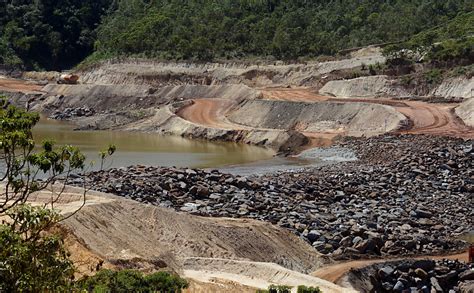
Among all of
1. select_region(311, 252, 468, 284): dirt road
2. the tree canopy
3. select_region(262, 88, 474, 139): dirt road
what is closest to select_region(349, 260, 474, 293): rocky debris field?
select_region(311, 252, 468, 284): dirt road

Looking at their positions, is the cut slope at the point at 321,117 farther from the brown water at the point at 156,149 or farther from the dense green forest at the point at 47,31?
the dense green forest at the point at 47,31

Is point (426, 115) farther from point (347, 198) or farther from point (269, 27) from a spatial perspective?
point (269, 27)

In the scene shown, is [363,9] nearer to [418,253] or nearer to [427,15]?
[427,15]

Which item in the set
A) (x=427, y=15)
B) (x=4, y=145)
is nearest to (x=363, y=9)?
(x=427, y=15)

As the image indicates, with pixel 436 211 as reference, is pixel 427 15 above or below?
above

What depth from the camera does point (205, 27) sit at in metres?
103

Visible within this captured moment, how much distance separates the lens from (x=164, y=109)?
242 feet

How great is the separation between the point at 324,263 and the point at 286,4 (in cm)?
9295

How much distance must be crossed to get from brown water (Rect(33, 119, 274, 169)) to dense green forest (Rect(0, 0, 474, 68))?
29.1m

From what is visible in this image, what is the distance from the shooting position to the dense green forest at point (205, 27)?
9394 centimetres

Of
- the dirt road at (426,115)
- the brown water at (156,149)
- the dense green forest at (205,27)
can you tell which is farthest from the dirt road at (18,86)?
the dirt road at (426,115)

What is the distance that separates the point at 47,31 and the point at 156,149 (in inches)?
3185

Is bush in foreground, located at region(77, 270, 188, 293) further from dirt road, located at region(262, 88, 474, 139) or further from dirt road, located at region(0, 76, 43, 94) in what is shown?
dirt road, located at region(0, 76, 43, 94)

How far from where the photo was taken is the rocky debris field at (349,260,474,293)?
2348 cm
